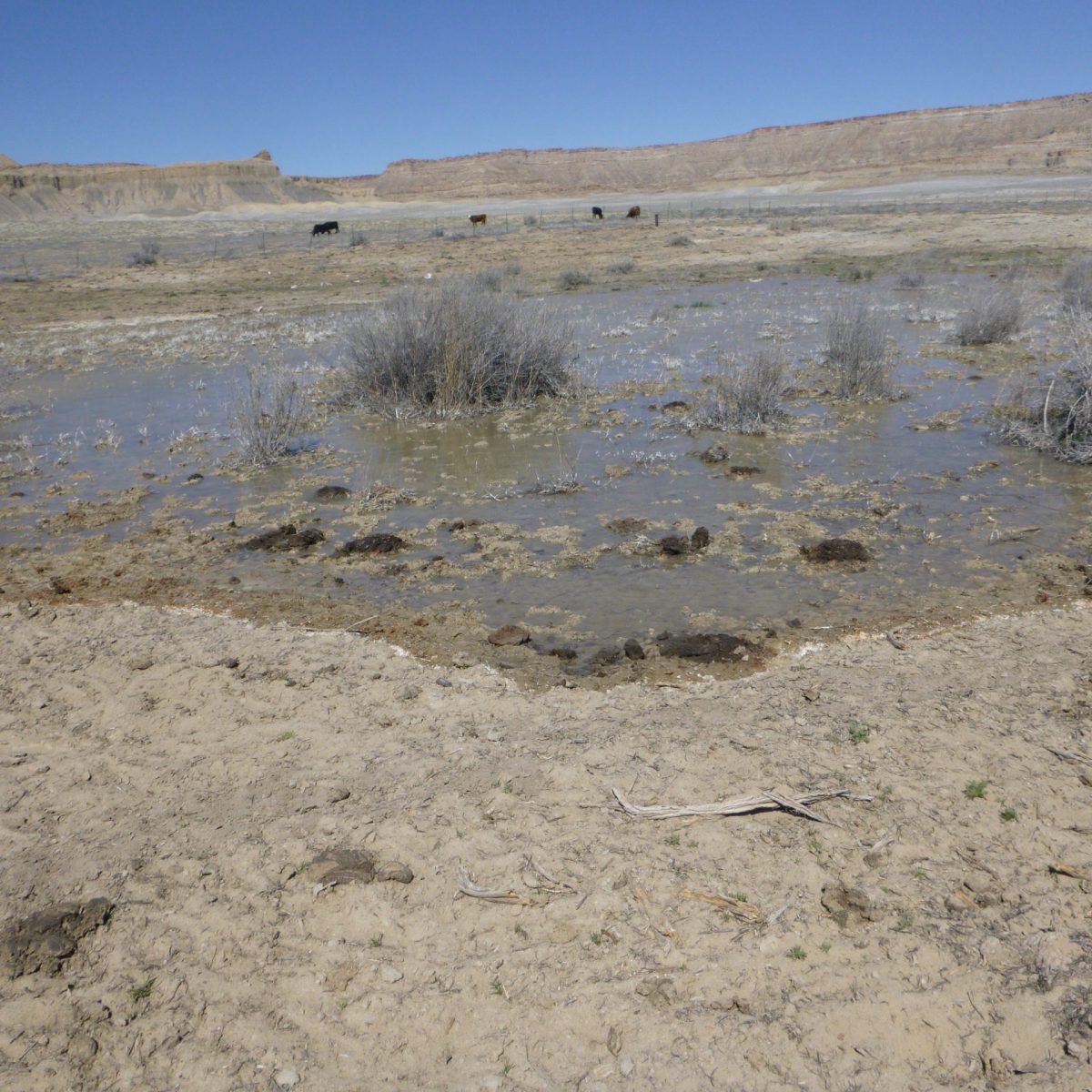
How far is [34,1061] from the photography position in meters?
2.55

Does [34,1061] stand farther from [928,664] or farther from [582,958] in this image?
[928,664]

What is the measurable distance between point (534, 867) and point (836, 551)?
3.59m

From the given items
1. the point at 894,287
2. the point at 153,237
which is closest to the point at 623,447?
the point at 894,287

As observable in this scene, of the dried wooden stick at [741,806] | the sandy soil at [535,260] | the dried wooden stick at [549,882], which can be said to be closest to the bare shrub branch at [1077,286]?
the sandy soil at [535,260]

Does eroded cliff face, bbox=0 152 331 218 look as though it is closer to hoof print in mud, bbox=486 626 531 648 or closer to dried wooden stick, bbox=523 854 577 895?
hoof print in mud, bbox=486 626 531 648

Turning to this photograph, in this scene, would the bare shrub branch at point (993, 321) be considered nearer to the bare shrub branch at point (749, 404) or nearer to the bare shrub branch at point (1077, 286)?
the bare shrub branch at point (1077, 286)

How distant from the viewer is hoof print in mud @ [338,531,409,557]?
6457 mm

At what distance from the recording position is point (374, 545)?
649 centimetres

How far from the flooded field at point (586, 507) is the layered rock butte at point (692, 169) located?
72329 mm

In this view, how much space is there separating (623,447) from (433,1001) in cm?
648

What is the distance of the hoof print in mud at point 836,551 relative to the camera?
5938 mm

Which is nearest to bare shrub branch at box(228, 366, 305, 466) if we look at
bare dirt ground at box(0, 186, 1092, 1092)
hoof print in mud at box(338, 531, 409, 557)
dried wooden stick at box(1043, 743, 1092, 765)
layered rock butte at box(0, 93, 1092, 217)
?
hoof print in mud at box(338, 531, 409, 557)

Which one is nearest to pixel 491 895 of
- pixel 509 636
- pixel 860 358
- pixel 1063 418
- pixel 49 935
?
pixel 49 935

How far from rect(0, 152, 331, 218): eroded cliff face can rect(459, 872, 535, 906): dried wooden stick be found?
9116 centimetres
